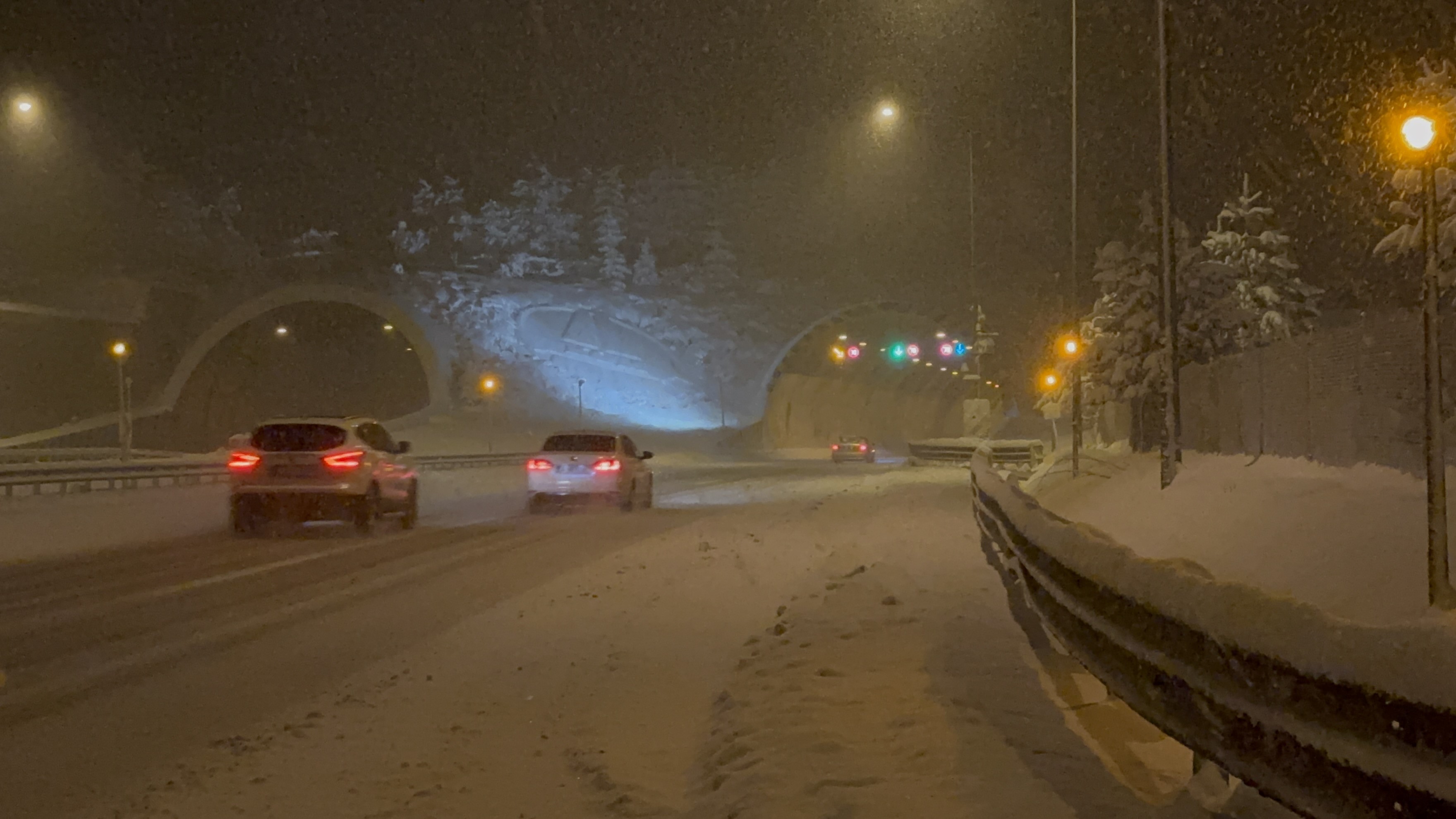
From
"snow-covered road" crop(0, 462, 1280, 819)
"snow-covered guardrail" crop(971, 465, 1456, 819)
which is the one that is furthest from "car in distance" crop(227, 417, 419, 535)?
"snow-covered guardrail" crop(971, 465, 1456, 819)

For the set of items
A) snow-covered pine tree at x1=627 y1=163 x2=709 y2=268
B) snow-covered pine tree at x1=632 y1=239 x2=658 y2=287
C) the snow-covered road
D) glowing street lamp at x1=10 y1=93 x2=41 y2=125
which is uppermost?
snow-covered pine tree at x1=627 y1=163 x2=709 y2=268

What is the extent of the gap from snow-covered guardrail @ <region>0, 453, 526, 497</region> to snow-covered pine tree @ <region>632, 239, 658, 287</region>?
44178mm

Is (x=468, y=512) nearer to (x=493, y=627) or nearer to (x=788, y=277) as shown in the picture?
(x=493, y=627)

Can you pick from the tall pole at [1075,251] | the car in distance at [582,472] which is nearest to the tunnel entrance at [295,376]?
the car in distance at [582,472]

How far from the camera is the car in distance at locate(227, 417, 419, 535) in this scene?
19969 mm

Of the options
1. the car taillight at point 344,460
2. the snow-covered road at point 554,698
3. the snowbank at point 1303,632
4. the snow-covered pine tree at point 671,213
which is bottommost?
the snow-covered road at point 554,698

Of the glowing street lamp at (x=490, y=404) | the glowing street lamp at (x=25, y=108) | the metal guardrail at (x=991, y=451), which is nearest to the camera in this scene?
the glowing street lamp at (x=25, y=108)

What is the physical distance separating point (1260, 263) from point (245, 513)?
41803 mm

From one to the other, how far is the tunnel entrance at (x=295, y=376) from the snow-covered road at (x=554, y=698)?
53.4 metres

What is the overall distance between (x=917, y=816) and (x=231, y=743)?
398 cm

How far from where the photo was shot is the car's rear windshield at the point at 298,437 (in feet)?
65.7

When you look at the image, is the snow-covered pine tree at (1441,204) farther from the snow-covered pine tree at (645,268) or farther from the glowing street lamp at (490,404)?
the snow-covered pine tree at (645,268)

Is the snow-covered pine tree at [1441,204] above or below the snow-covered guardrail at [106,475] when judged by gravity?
above

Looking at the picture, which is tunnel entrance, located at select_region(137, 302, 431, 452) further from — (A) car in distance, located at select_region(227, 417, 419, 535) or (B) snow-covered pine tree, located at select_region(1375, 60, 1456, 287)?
(B) snow-covered pine tree, located at select_region(1375, 60, 1456, 287)
